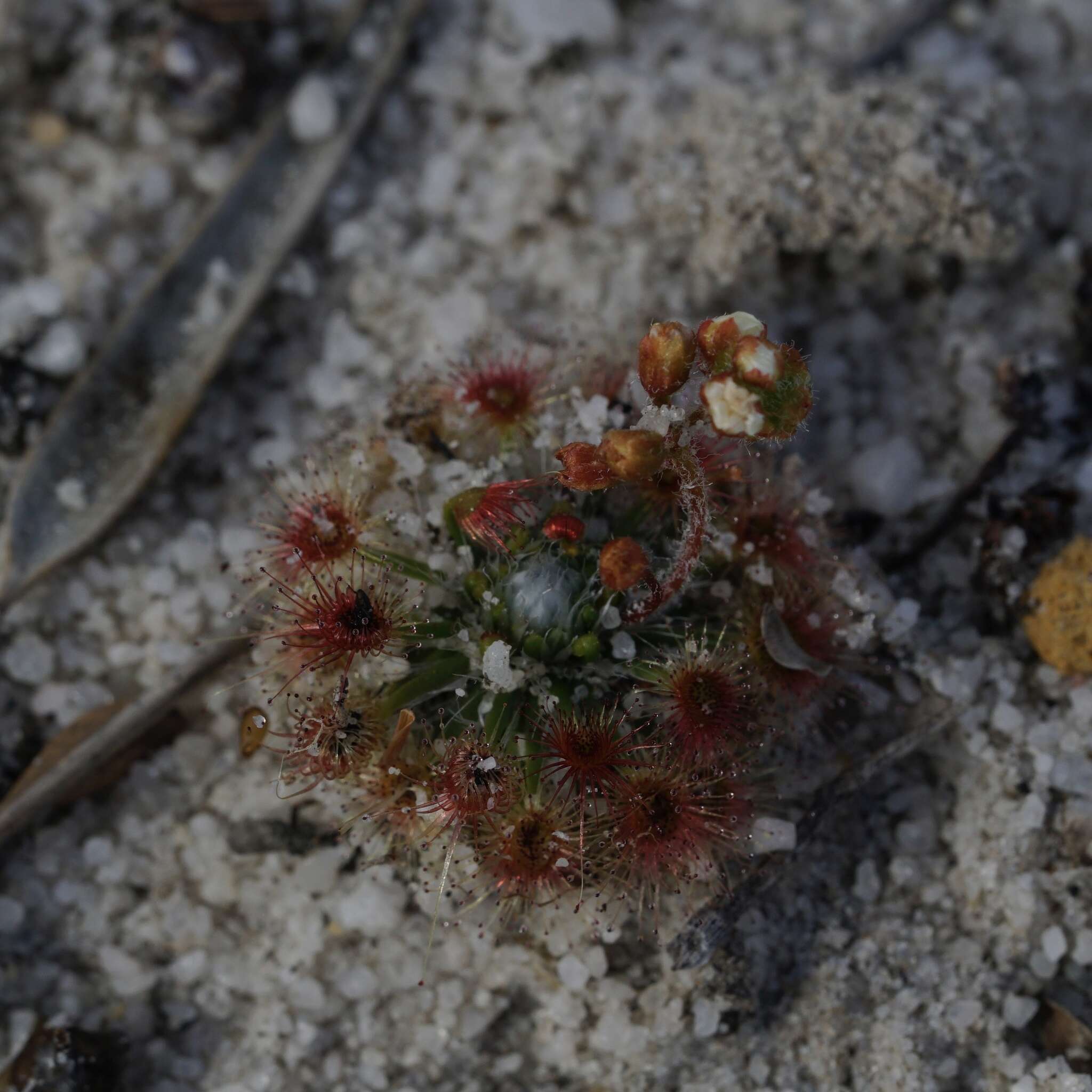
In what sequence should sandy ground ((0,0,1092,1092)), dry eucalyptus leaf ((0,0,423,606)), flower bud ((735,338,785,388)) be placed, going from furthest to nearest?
dry eucalyptus leaf ((0,0,423,606)), sandy ground ((0,0,1092,1092)), flower bud ((735,338,785,388))

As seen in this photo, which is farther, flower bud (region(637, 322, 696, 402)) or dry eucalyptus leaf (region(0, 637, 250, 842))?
dry eucalyptus leaf (region(0, 637, 250, 842))

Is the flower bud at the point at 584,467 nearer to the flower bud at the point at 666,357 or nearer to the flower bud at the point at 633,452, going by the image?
the flower bud at the point at 633,452

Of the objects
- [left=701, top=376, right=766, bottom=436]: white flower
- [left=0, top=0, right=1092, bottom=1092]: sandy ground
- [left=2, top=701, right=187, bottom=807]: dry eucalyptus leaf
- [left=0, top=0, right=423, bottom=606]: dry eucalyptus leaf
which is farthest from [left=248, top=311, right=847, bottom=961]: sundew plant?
[left=0, top=0, right=423, bottom=606]: dry eucalyptus leaf

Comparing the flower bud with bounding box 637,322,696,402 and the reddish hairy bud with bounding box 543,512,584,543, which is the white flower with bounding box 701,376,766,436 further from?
the reddish hairy bud with bounding box 543,512,584,543

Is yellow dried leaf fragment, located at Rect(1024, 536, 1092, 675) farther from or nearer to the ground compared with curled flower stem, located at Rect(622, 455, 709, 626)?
nearer to the ground

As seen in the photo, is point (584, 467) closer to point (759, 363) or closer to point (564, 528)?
point (564, 528)

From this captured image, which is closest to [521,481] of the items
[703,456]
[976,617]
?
[703,456]

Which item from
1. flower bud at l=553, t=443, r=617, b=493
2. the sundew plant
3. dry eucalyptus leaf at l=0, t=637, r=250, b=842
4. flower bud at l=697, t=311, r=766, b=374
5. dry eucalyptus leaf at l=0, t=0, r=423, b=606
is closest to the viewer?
flower bud at l=697, t=311, r=766, b=374
